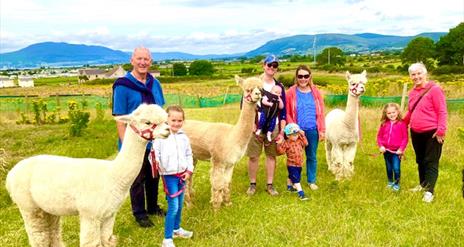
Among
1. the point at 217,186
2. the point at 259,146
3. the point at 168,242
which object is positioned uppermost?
the point at 259,146

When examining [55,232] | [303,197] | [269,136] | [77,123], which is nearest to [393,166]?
[303,197]

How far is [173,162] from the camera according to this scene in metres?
4.09

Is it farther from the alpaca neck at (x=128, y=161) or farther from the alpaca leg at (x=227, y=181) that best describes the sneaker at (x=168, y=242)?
the alpaca leg at (x=227, y=181)

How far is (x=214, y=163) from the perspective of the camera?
5.47 m

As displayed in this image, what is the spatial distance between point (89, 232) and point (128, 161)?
2.23 feet

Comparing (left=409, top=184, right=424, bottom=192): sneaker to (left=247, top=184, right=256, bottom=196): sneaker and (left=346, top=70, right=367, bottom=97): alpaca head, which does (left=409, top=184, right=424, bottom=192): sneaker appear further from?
(left=247, top=184, right=256, bottom=196): sneaker

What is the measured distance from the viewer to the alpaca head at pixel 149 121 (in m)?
3.41

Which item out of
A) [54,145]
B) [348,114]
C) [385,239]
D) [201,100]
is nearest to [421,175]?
[348,114]

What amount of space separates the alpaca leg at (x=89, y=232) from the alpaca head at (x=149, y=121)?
856 mm

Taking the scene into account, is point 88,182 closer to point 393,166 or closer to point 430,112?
point 430,112

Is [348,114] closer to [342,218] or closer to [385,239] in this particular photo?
[342,218]

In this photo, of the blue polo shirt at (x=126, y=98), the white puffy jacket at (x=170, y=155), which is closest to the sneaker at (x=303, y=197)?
the white puffy jacket at (x=170, y=155)

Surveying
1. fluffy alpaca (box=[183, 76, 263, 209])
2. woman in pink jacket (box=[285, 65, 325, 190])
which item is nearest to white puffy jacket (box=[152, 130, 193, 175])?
fluffy alpaca (box=[183, 76, 263, 209])

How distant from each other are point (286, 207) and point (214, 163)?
111cm
